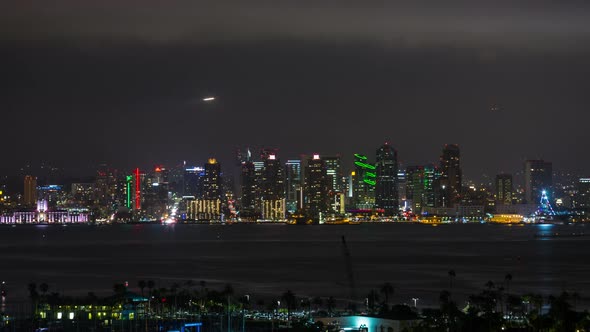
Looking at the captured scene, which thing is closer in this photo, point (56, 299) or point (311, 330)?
point (311, 330)

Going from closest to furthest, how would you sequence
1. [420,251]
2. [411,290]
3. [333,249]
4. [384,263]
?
[411,290] → [384,263] → [420,251] → [333,249]

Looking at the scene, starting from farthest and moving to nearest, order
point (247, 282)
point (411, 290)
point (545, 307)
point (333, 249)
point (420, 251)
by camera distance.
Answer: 1. point (333, 249)
2. point (420, 251)
3. point (247, 282)
4. point (411, 290)
5. point (545, 307)

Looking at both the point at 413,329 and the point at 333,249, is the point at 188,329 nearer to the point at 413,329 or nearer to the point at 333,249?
the point at 413,329

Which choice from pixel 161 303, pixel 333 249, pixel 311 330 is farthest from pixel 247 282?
pixel 333 249

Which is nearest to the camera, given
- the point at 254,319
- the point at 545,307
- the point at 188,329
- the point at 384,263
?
the point at 188,329

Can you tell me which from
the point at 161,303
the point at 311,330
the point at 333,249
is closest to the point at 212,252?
the point at 333,249

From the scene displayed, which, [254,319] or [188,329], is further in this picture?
[254,319]

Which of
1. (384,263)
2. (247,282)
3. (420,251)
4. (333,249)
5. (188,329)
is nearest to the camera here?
(188,329)

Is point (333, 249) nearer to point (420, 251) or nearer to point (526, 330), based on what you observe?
point (420, 251)
